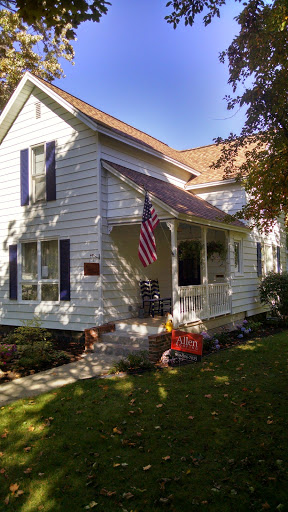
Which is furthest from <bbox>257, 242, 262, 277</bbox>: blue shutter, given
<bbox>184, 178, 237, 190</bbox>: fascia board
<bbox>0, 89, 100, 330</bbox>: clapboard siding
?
<bbox>0, 89, 100, 330</bbox>: clapboard siding

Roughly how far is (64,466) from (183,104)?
38.8ft

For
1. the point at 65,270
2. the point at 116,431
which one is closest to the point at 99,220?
the point at 65,270

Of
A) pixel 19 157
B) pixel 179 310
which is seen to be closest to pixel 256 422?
pixel 179 310

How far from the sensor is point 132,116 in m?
21.1

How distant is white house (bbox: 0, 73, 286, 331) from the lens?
9.64 metres

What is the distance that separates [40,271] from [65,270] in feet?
3.53

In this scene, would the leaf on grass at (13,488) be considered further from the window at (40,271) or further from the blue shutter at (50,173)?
the blue shutter at (50,173)

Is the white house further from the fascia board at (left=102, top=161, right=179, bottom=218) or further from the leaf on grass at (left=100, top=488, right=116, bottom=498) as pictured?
the leaf on grass at (left=100, top=488, right=116, bottom=498)

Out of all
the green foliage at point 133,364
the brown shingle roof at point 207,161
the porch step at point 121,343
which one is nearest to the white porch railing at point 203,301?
the porch step at point 121,343

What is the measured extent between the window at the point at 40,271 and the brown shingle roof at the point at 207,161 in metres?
5.90

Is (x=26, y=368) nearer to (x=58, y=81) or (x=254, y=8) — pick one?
(x=254, y=8)

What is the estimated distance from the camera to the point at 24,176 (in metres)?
11.5

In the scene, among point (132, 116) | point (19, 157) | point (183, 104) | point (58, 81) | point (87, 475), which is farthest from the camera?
point (132, 116)

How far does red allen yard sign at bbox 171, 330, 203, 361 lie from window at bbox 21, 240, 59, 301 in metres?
4.58
